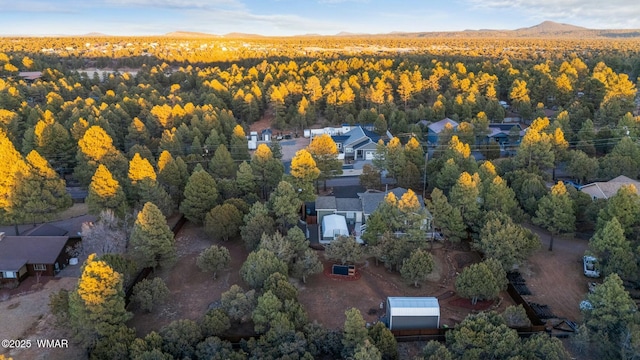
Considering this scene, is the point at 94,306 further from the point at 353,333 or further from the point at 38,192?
the point at 38,192

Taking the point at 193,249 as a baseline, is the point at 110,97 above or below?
above

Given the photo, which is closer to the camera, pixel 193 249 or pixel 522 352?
pixel 522 352

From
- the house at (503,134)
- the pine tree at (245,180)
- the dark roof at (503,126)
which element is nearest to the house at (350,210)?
the pine tree at (245,180)

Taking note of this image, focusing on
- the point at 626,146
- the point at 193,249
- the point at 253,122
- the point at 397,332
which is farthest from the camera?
the point at 253,122

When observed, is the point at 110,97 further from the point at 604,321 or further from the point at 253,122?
the point at 604,321

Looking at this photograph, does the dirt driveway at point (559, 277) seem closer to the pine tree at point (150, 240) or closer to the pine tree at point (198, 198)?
the pine tree at point (150, 240)

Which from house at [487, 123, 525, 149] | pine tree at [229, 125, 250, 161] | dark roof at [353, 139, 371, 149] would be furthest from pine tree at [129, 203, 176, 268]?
house at [487, 123, 525, 149]

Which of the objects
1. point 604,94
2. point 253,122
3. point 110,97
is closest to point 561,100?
point 604,94
